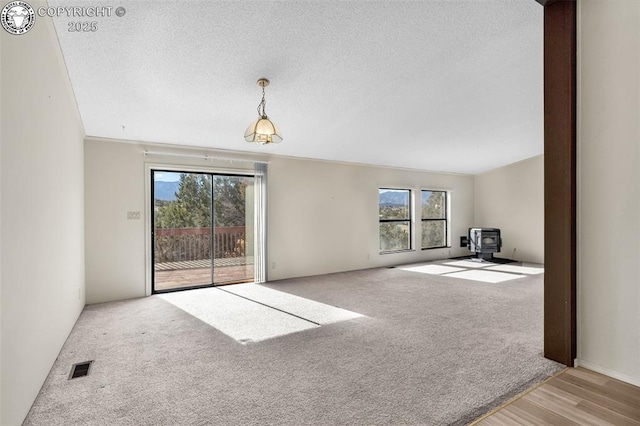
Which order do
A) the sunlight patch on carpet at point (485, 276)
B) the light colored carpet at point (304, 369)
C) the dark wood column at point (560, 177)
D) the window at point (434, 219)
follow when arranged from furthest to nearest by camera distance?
the window at point (434, 219) → the sunlight patch on carpet at point (485, 276) → the dark wood column at point (560, 177) → the light colored carpet at point (304, 369)

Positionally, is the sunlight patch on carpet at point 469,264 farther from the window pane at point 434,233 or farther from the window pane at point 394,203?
the window pane at point 394,203

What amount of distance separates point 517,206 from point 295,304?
6.38 meters

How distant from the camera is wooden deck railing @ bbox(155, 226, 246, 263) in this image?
4965mm

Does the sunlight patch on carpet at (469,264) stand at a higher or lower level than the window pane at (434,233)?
lower

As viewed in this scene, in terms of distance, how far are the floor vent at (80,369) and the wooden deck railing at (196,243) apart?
A: 8.22 ft

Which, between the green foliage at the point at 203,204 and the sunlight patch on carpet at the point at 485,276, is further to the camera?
the sunlight patch on carpet at the point at 485,276

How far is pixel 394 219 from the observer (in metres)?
7.55

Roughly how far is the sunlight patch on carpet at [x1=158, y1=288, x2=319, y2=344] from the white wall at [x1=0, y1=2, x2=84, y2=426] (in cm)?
132

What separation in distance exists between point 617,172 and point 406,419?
2043 mm

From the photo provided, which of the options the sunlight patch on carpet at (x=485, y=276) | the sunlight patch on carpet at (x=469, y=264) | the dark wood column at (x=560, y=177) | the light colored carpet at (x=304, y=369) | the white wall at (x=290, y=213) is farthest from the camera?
the sunlight patch on carpet at (x=469, y=264)

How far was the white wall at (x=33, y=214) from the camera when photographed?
1.56 metres
